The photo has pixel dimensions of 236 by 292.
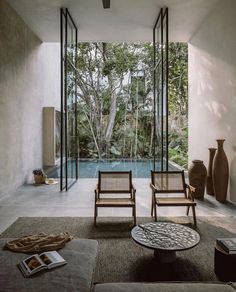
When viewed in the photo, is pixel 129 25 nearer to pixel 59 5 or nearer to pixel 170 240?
pixel 59 5

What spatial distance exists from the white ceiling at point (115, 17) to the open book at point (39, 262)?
495 centimetres

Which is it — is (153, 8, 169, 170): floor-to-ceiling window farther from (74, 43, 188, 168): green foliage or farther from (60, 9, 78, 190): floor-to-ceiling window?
(74, 43, 188, 168): green foliage

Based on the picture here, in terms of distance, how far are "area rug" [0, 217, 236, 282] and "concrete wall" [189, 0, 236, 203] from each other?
1.60 metres

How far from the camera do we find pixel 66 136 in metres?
6.41

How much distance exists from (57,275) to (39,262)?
20 centimetres

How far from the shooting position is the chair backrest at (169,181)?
4.42m

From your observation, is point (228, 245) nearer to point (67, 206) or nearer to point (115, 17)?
point (67, 206)

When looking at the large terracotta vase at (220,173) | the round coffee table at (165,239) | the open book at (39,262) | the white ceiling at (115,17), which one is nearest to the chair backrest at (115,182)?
the round coffee table at (165,239)

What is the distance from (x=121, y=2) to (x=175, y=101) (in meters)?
5.96

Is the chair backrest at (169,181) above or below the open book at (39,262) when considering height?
above

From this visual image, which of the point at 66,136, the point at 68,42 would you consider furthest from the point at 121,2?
the point at 66,136

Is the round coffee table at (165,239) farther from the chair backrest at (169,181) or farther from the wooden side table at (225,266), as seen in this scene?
the chair backrest at (169,181)

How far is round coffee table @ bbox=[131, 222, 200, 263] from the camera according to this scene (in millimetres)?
2531

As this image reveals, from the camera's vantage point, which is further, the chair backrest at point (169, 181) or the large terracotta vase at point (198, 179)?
the large terracotta vase at point (198, 179)
